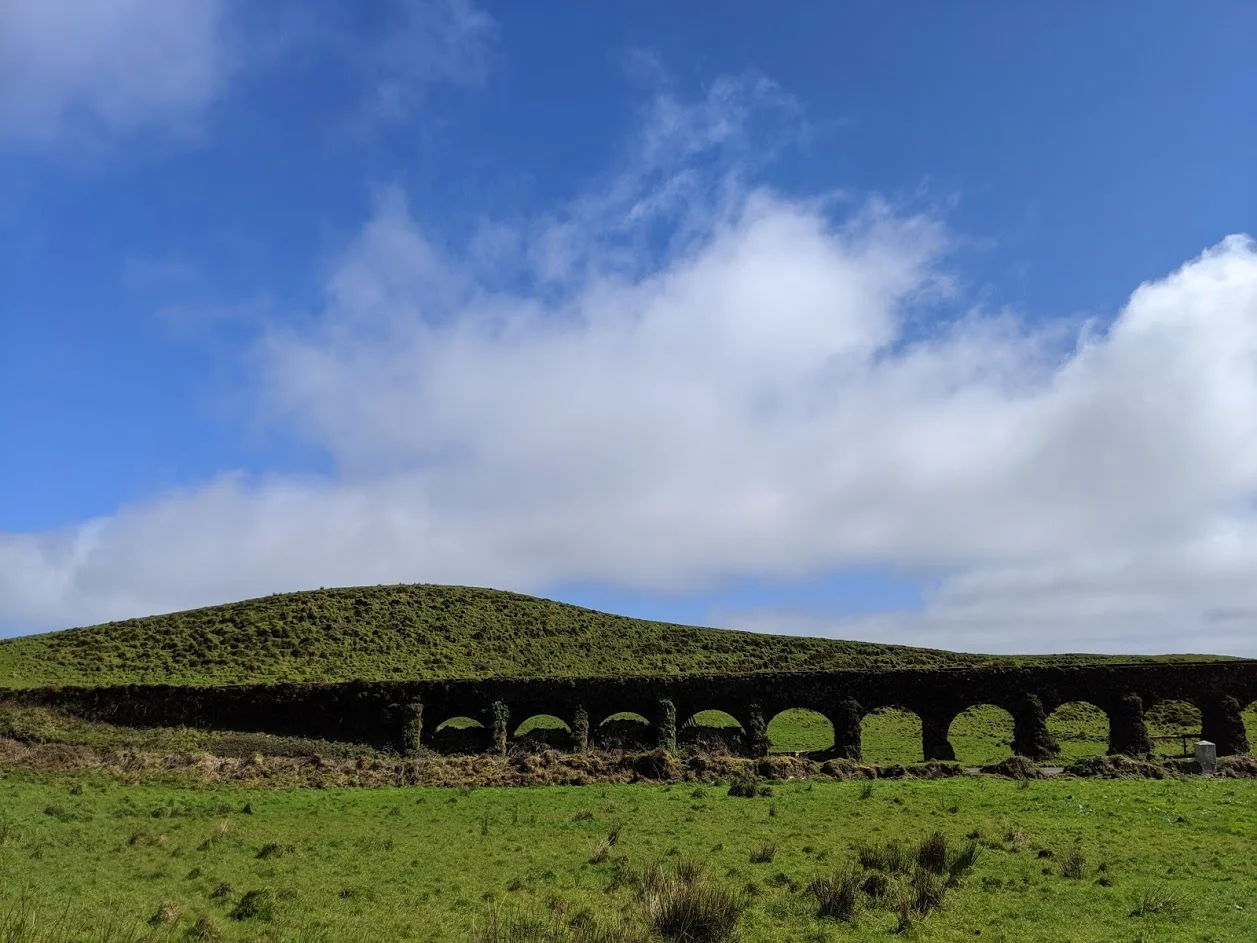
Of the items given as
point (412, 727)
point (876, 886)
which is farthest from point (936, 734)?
point (876, 886)

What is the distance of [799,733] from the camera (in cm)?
5047

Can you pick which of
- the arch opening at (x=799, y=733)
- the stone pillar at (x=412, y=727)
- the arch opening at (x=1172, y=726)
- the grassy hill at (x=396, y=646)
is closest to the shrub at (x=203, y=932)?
the stone pillar at (x=412, y=727)

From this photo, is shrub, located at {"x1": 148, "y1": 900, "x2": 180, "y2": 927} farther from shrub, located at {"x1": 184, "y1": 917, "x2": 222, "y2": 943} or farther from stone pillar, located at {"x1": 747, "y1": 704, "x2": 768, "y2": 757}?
stone pillar, located at {"x1": 747, "y1": 704, "x2": 768, "y2": 757}

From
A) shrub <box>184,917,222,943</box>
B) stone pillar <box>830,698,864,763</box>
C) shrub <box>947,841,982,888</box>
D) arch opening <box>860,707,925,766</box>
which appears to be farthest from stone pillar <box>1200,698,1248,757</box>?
shrub <box>184,917,222,943</box>

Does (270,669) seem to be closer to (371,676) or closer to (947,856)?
(371,676)

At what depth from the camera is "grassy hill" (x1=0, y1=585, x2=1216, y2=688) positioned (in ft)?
196

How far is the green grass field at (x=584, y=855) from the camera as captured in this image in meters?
13.5

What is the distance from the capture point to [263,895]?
599 inches

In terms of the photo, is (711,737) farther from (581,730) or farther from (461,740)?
(461,740)

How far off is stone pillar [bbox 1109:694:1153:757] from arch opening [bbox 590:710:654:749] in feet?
73.4

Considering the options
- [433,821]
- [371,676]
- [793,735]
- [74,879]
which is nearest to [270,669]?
[371,676]

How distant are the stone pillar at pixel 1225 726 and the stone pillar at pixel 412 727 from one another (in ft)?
126

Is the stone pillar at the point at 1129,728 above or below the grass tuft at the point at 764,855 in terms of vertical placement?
above

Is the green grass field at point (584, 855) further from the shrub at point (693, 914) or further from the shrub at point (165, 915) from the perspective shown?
the shrub at point (693, 914)
